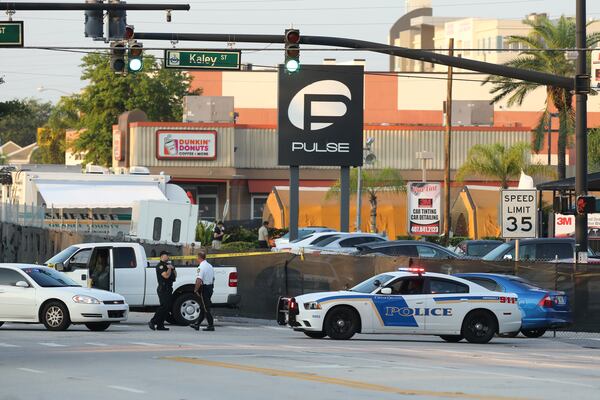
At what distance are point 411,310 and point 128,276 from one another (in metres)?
7.53

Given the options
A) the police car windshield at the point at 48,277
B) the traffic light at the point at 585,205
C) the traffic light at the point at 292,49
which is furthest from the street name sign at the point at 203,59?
the traffic light at the point at 585,205

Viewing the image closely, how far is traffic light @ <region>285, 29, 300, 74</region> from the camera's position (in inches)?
1137

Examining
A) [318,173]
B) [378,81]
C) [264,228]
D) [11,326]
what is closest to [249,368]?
[11,326]

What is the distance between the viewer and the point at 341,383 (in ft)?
53.2

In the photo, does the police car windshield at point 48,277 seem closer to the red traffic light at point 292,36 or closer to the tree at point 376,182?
the red traffic light at point 292,36

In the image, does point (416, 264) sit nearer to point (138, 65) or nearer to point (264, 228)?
point (138, 65)

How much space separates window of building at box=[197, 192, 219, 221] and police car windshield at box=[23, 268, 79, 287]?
4873 centimetres

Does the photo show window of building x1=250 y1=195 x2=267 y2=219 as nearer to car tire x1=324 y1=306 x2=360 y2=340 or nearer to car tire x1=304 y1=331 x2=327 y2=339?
car tire x1=304 y1=331 x2=327 y2=339

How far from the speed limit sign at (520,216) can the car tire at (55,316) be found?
987 cm

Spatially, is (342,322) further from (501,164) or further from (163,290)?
(501,164)

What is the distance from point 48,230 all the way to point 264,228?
9.02 m

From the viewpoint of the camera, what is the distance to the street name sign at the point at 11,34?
2881 cm

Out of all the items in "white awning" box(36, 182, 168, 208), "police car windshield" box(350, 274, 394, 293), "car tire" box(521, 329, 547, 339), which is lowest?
"car tire" box(521, 329, 547, 339)

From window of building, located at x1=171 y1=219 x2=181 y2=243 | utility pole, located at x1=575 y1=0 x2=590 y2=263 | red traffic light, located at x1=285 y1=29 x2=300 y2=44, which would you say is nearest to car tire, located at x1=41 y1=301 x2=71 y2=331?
red traffic light, located at x1=285 y1=29 x2=300 y2=44
